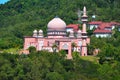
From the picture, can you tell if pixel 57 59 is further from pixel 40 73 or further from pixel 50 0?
pixel 50 0

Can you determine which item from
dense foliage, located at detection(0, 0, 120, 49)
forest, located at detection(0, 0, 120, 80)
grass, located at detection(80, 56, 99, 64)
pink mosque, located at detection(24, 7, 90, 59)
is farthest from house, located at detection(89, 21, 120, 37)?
grass, located at detection(80, 56, 99, 64)

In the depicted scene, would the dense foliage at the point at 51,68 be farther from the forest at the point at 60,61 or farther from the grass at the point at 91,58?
the grass at the point at 91,58

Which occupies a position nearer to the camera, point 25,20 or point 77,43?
point 77,43

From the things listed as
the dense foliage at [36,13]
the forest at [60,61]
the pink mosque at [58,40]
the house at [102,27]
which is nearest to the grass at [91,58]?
the forest at [60,61]

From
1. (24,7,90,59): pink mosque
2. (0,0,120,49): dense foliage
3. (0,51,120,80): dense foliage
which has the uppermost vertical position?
(0,0,120,49): dense foliage

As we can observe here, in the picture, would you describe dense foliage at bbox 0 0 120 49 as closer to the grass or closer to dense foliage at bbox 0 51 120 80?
the grass

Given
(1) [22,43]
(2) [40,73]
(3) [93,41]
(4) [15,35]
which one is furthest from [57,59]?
(4) [15,35]

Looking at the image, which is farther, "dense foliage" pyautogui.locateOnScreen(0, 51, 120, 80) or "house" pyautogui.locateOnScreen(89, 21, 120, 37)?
"house" pyautogui.locateOnScreen(89, 21, 120, 37)
